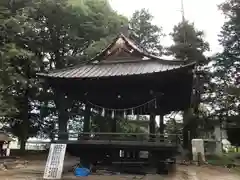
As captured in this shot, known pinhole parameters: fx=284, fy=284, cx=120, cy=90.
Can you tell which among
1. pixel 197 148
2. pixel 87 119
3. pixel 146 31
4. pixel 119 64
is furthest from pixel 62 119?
pixel 146 31

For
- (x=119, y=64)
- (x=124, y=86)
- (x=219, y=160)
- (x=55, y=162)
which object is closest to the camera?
(x=55, y=162)

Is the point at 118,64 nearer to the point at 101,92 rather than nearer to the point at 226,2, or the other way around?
the point at 101,92

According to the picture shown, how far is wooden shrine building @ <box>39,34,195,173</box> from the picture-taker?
11797 mm

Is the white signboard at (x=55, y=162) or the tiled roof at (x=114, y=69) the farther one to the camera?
the tiled roof at (x=114, y=69)

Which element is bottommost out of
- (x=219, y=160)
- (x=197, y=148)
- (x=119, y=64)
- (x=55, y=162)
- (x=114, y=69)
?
(x=219, y=160)

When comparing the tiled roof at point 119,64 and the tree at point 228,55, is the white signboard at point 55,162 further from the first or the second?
the tree at point 228,55

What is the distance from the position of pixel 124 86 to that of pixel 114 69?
40.8 inches

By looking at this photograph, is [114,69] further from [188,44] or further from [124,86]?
[188,44]

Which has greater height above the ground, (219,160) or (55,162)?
(55,162)

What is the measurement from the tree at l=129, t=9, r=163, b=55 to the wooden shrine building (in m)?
27.8

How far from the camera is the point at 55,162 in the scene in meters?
11.4

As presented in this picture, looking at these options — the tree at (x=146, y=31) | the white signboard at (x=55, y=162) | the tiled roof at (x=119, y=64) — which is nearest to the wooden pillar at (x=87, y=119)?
the white signboard at (x=55, y=162)

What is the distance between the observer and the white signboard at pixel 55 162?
1098 cm

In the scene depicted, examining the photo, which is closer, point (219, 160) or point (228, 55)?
point (219, 160)
